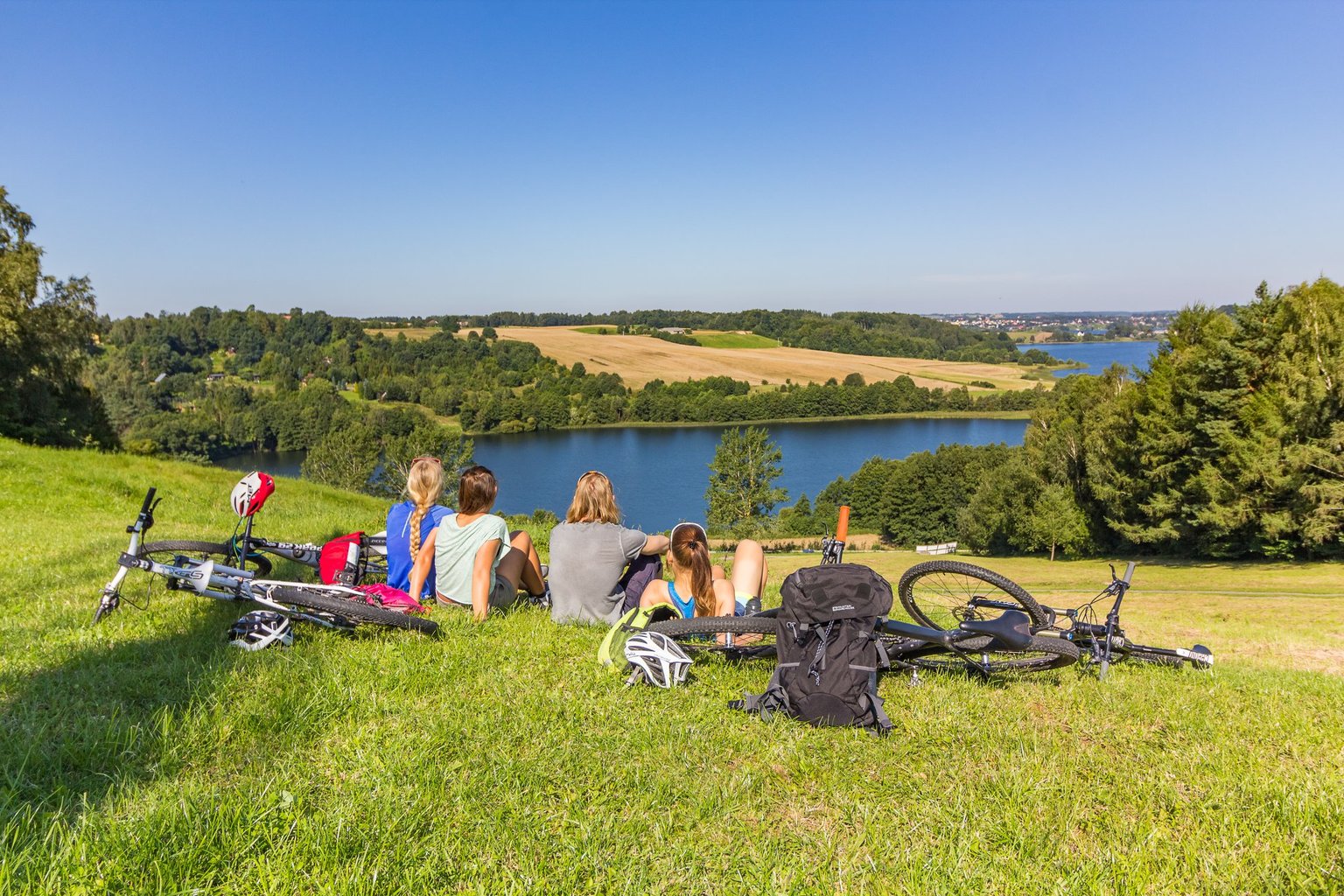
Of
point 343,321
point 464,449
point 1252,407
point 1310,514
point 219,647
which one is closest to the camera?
point 219,647

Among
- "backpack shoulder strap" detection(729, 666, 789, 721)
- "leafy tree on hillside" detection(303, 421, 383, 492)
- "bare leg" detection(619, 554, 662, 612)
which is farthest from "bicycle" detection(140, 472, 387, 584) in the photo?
"leafy tree on hillside" detection(303, 421, 383, 492)

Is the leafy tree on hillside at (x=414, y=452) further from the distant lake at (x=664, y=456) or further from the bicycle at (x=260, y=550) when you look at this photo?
the bicycle at (x=260, y=550)

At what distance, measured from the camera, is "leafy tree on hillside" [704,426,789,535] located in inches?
2547

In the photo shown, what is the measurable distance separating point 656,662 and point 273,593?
2.57 meters

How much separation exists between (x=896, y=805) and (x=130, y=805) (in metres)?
3.05

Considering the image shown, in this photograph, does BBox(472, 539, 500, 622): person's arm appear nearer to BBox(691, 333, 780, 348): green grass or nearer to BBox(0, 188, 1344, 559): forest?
BBox(0, 188, 1344, 559): forest

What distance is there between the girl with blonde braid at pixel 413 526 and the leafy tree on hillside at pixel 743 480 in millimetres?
57361

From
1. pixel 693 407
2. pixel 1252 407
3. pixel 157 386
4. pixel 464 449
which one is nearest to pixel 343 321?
pixel 157 386

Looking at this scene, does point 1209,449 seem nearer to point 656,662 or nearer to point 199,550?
point 656,662

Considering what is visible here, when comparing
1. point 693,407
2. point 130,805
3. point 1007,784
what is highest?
point 130,805

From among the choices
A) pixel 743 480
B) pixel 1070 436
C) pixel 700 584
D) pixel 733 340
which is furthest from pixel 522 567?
pixel 733 340

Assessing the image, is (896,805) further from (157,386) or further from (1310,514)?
(157,386)

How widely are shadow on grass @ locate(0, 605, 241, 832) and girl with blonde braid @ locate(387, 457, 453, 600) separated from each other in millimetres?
1653

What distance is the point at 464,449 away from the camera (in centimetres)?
6962
